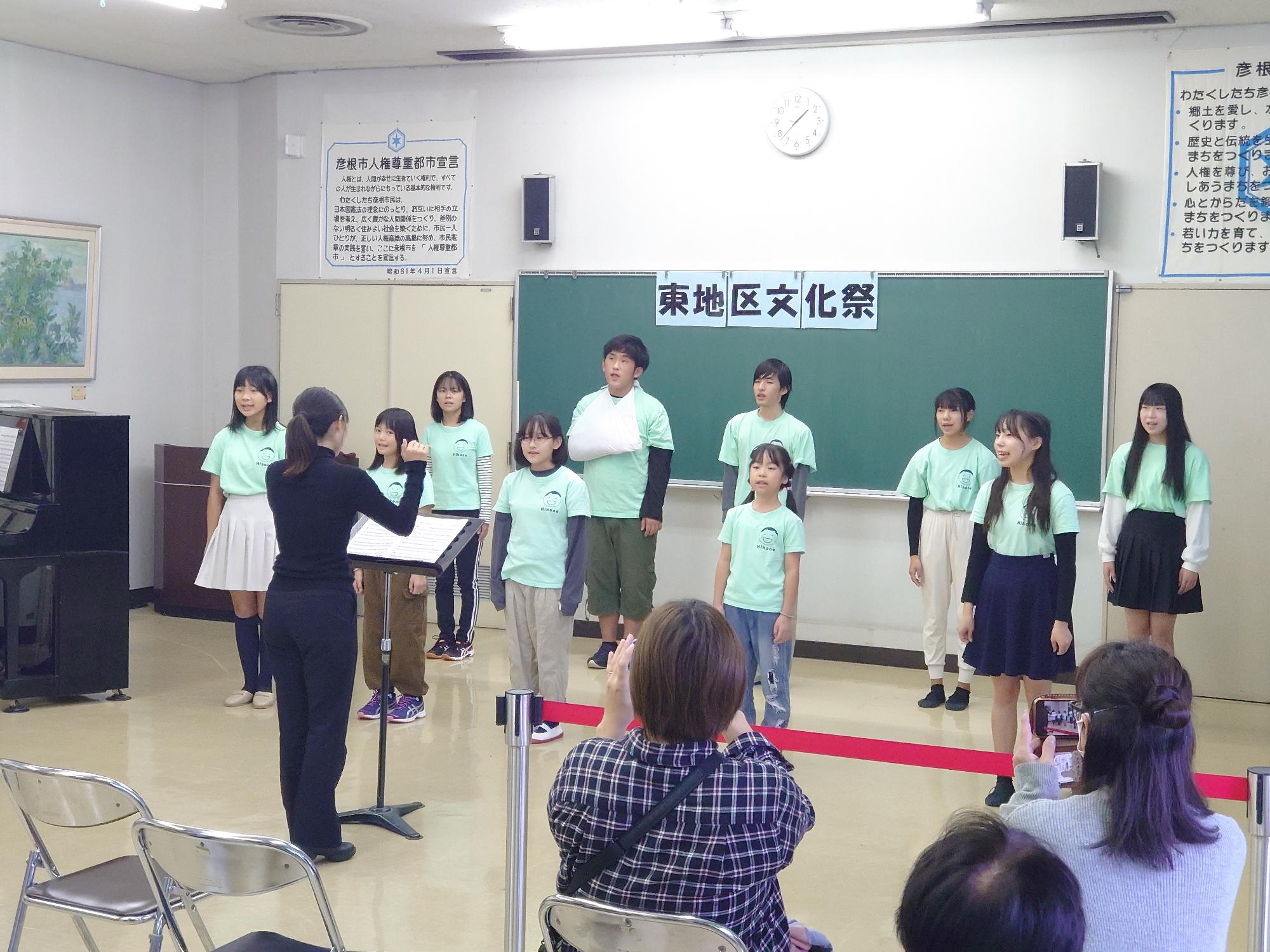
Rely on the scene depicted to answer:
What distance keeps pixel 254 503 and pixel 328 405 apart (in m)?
2.02

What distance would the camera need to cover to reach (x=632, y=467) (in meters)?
5.74

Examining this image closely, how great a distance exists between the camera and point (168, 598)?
7.29 metres

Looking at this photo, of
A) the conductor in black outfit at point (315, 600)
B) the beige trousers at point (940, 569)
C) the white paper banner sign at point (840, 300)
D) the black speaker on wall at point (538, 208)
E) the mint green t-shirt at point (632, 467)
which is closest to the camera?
the conductor in black outfit at point (315, 600)

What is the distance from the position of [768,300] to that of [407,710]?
8.63 ft

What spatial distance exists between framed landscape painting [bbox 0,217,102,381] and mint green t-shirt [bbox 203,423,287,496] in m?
1.89

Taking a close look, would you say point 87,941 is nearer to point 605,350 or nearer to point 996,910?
point 996,910

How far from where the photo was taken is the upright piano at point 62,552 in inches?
206

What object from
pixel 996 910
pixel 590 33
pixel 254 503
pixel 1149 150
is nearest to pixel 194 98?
pixel 590 33

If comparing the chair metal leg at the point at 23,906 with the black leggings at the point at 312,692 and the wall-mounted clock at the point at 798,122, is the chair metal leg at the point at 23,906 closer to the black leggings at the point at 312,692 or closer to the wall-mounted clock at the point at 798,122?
the black leggings at the point at 312,692

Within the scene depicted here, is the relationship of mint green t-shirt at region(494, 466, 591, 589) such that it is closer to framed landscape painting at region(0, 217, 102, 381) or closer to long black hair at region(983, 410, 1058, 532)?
long black hair at region(983, 410, 1058, 532)

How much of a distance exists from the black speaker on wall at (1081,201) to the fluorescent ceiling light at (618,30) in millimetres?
1652

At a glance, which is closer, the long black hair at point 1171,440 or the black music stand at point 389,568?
the black music stand at point 389,568


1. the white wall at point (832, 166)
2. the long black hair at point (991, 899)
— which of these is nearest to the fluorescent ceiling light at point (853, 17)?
the white wall at point (832, 166)

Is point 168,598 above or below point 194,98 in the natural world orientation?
below
